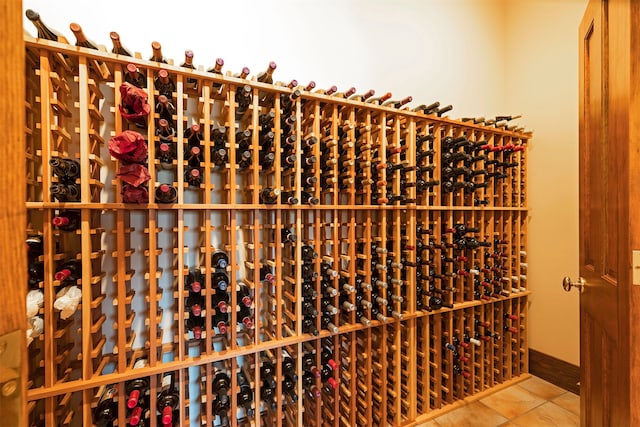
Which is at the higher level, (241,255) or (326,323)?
(241,255)

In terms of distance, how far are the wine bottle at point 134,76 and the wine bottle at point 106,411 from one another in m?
1.20

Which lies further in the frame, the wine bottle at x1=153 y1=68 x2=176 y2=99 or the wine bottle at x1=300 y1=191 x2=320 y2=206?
the wine bottle at x1=300 y1=191 x2=320 y2=206

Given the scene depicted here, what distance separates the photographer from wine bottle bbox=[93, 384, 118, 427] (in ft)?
3.35

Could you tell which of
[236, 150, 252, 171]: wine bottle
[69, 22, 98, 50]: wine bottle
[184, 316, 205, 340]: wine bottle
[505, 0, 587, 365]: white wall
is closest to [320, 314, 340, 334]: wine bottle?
[184, 316, 205, 340]: wine bottle

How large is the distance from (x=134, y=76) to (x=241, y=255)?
915mm

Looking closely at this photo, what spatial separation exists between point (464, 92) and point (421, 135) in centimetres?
94

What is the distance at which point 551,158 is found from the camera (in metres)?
2.03

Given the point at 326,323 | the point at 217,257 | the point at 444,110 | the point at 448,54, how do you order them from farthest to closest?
the point at 448,54 < the point at 444,110 < the point at 326,323 < the point at 217,257

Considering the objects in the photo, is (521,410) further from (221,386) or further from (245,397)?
(221,386)

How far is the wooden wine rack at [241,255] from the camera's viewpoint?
1.00 metres

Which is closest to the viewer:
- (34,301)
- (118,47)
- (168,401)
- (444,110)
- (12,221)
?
(12,221)

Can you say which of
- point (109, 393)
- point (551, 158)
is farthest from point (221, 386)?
point (551, 158)

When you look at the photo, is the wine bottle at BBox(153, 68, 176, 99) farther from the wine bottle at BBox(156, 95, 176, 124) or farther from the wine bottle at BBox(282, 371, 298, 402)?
the wine bottle at BBox(282, 371, 298, 402)

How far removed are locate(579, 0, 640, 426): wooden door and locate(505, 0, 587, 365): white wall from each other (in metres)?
0.97
